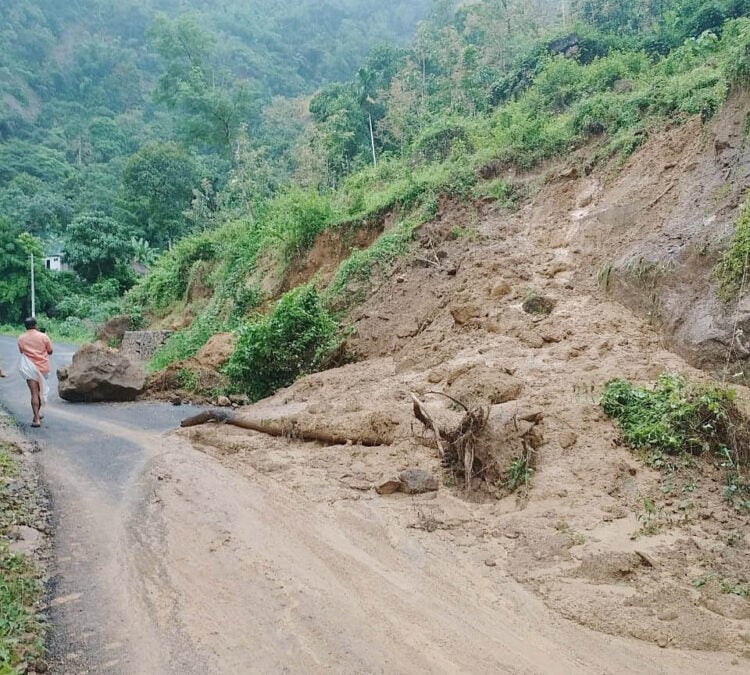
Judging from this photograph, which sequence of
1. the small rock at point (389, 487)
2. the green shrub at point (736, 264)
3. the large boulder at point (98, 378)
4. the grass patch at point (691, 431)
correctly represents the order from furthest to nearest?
1. the large boulder at point (98, 378)
2. the green shrub at point (736, 264)
3. the small rock at point (389, 487)
4. the grass patch at point (691, 431)

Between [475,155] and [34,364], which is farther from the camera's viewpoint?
[475,155]

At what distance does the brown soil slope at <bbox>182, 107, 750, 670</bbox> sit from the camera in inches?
180

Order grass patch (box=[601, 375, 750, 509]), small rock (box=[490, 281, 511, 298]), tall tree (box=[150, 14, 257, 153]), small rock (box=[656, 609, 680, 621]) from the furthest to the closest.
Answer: tall tree (box=[150, 14, 257, 153]) → small rock (box=[490, 281, 511, 298]) → grass patch (box=[601, 375, 750, 509]) → small rock (box=[656, 609, 680, 621])

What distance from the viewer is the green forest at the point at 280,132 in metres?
14.0

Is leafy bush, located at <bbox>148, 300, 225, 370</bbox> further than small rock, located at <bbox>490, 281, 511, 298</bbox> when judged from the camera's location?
→ Yes

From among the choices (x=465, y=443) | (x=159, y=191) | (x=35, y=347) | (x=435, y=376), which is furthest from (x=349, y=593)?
(x=159, y=191)

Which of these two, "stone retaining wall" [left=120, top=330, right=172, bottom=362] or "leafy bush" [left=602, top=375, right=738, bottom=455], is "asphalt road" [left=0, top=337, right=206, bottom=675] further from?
"stone retaining wall" [left=120, top=330, right=172, bottom=362]

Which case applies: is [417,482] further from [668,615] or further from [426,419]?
[668,615]

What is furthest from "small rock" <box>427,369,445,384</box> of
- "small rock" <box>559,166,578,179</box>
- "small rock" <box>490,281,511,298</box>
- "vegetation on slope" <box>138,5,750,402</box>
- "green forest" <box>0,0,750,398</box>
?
"small rock" <box>559,166,578,179</box>

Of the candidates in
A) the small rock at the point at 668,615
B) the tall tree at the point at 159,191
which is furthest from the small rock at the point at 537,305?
the tall tree at the point at 159,191

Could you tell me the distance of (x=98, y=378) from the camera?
11.8 metres

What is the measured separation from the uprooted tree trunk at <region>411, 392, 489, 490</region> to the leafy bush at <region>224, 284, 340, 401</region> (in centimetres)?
560

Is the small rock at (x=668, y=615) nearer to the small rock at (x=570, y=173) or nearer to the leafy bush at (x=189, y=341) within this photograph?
the small rock at (x=570, y=173)

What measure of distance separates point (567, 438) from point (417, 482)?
1653 millimetres
